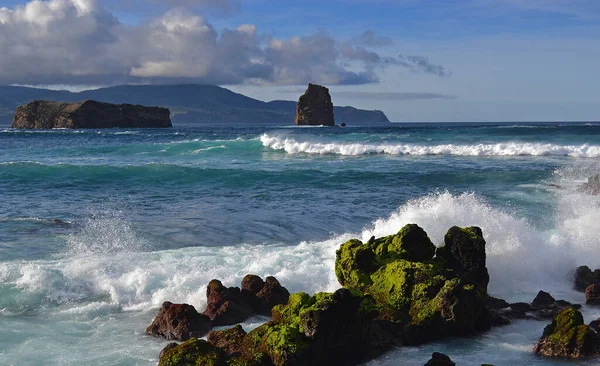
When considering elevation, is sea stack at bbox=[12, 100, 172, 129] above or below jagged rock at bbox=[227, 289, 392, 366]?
above

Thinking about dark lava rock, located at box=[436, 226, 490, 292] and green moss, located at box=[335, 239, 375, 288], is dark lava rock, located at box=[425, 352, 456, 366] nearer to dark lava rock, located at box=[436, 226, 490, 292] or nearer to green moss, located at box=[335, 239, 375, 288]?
green moss, located at box=[335, 239, 375, 288]

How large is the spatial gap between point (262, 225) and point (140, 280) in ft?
21.4

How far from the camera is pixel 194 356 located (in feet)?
25.9

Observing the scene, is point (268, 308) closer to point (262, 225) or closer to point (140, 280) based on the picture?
point (140, 280)

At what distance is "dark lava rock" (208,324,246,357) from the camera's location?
28.1 feet

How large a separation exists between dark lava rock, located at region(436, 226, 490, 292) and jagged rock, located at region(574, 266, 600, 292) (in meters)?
2.16

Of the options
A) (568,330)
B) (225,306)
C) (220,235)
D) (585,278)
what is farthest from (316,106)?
(568,330)

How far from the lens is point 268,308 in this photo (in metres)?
10.5

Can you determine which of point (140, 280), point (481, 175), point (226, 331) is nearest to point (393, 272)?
point (226, 331)

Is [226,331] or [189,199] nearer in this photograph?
[226,331]

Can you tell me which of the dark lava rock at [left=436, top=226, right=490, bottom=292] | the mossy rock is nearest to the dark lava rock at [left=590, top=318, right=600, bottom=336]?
the dark lava rock at [left=436, top=226, right=490, bottom=292]

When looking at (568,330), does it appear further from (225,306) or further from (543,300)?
(225,306)

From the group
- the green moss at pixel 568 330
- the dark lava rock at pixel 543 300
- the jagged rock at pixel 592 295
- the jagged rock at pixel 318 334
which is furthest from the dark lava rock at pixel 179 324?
the jagged rock at pixel 592 295

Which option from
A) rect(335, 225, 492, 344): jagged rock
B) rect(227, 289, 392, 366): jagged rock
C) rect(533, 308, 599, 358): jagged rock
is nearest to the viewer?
rect(227, 289, 392, 366): jagged rock
